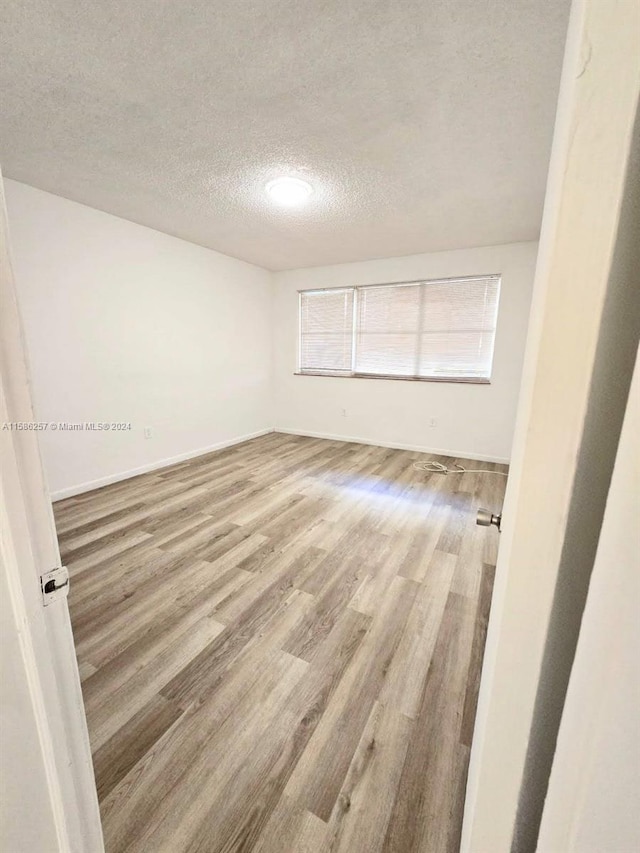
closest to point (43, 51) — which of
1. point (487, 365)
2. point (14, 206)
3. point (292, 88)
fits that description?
point (292, 88)

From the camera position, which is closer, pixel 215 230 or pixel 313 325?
pixel 215 230

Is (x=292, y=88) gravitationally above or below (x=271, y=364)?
above

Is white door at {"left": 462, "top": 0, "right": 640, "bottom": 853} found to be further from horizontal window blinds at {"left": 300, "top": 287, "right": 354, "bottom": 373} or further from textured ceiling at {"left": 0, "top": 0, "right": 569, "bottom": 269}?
horizontal window blinds at {"left": 300, "top": 287, "right": 354, "bottom": 373}

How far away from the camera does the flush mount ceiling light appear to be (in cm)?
227

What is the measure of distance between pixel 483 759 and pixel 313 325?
481 cm

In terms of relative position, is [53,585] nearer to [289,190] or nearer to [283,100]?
Result: [283,100]

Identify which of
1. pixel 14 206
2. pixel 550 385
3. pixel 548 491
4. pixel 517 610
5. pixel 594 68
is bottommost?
pixel 517 610

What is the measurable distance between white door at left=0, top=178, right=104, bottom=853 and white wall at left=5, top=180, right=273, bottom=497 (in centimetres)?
235

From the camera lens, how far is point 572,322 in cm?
29

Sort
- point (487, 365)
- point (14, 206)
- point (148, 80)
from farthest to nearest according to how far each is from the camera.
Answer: point (487, 365) → point (14, 206) → point (148, 80)

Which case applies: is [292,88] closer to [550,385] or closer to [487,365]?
[550,385]

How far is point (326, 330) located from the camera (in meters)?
4.76

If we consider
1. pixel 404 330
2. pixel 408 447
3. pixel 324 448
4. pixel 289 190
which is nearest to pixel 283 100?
pixel 289 190

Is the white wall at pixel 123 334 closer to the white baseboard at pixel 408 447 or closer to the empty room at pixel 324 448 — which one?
the empty room at pixel 324 448
